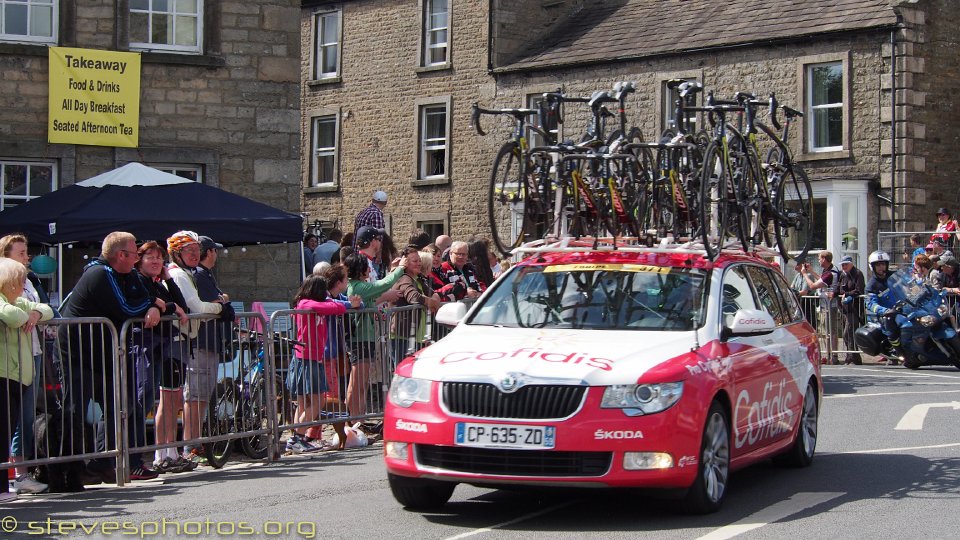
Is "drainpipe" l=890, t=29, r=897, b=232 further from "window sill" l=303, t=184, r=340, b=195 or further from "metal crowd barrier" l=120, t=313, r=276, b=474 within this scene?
"metal crowd barrier" l=120, t=313, r=276, b=474

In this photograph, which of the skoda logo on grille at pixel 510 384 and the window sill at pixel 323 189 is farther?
the window sill at pixel 323 189

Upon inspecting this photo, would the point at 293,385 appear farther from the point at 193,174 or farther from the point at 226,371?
the point at 193,174

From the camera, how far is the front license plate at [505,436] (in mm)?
8672

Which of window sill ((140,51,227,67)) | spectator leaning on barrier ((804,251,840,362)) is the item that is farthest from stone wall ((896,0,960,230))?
window sill ((140,51,227,67))

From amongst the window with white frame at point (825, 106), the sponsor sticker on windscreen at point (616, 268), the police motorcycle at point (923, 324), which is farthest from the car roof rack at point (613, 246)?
the window with white frame at point (825, 106)

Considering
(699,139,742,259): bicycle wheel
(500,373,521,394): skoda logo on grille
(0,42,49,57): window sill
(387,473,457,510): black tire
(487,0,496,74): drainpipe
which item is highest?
(487,0,496,74): drainpipe

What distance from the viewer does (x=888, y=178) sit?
33.0 metres

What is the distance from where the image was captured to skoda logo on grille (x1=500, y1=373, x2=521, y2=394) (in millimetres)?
8781

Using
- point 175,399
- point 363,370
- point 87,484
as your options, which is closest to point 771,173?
point 363,370

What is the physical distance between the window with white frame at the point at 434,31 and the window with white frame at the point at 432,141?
133 centimetres

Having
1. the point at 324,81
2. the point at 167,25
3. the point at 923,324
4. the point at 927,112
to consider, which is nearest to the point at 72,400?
the point at 167,25

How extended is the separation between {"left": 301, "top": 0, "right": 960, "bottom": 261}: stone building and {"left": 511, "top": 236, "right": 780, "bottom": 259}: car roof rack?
75.2 feet

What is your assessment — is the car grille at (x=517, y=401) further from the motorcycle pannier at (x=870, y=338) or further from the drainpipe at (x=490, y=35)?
the drainpipe at (x=490, y=35)

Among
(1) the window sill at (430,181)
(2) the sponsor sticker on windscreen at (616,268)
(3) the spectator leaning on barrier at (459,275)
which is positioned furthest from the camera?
(1) the window sill at (430,181)
